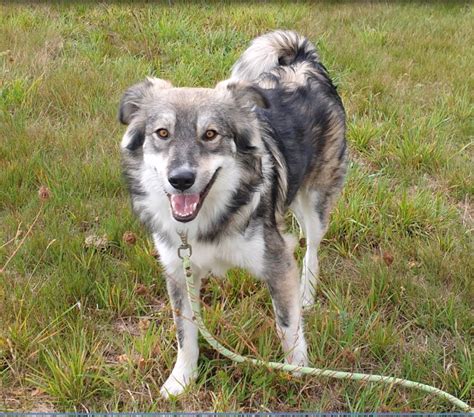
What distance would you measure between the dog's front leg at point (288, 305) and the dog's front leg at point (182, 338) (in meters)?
0.41

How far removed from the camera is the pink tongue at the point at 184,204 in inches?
94.7

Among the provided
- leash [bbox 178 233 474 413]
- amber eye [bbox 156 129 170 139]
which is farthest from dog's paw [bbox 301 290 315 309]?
amber eye [bbox 156 129 170 139]

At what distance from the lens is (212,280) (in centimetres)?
330

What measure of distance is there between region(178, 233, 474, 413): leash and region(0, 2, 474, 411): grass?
0.06m

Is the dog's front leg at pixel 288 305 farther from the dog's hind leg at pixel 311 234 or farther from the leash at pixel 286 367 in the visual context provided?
the dog's hind leg at pixel 311 234

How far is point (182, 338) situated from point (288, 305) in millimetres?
545

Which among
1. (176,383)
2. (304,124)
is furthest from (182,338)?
(304,124)

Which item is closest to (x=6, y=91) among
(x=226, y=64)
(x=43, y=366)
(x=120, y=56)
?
(x=120, y=56)

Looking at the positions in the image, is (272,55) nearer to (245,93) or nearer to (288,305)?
(245,93)

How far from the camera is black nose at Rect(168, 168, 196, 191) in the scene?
7.50 feet

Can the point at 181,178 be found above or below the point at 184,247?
above

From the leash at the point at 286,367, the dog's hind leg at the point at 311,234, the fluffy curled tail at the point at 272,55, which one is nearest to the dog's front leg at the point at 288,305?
the leash at the point at 286,367

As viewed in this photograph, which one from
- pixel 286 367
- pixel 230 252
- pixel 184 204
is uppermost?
pixel 184 204

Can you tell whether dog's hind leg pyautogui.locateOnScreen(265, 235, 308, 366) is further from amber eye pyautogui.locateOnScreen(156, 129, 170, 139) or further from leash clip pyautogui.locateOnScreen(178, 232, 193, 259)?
amber eye pyautogui.locateOnScreen(156, 129, 170, 139)
